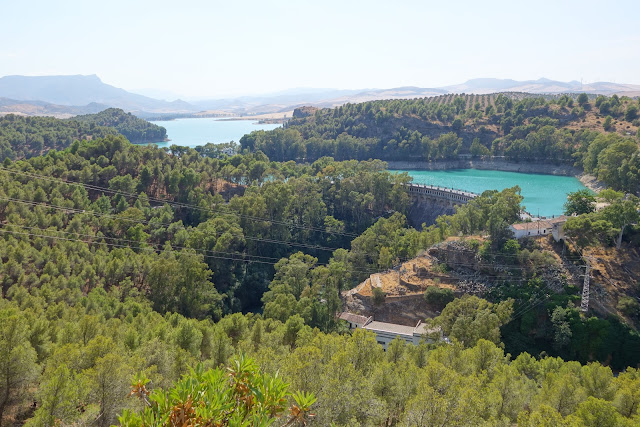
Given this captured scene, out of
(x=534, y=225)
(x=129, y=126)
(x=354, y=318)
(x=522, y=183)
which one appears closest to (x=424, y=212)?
(x=534, y=225)

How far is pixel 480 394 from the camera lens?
13.1 metres

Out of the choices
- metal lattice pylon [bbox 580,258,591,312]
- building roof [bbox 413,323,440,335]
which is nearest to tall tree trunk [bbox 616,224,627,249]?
metal lattice pylon [bbox 580,258,591,312]

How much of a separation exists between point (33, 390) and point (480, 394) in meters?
11.8

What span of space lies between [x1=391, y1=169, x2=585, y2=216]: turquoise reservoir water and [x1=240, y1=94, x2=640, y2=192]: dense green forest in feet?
9.18

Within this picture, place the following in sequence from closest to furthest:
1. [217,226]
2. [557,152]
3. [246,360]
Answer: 1. [246,360]
2. [217,226]
3. [557,152]

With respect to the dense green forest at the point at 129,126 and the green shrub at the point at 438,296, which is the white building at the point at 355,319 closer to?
the green shrub at the point at 438,296

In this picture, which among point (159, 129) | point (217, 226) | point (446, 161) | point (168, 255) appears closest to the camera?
point (168, 255)

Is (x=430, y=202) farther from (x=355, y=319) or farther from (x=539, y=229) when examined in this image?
(x=355, y=319)

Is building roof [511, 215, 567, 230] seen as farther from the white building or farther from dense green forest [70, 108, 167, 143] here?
dense green forest [70, 108, 167, 143]

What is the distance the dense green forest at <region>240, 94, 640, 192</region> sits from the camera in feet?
209

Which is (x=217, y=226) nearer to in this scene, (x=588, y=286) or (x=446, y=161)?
(x=588, y=286)

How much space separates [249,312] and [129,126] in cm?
9230

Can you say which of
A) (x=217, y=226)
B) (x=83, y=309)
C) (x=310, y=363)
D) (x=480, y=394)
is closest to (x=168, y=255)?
(x=217, y=226)

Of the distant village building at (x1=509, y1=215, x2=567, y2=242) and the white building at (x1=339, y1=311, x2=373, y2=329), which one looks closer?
the white building at (x1=339, y1=311, x2=373, y2=329)
